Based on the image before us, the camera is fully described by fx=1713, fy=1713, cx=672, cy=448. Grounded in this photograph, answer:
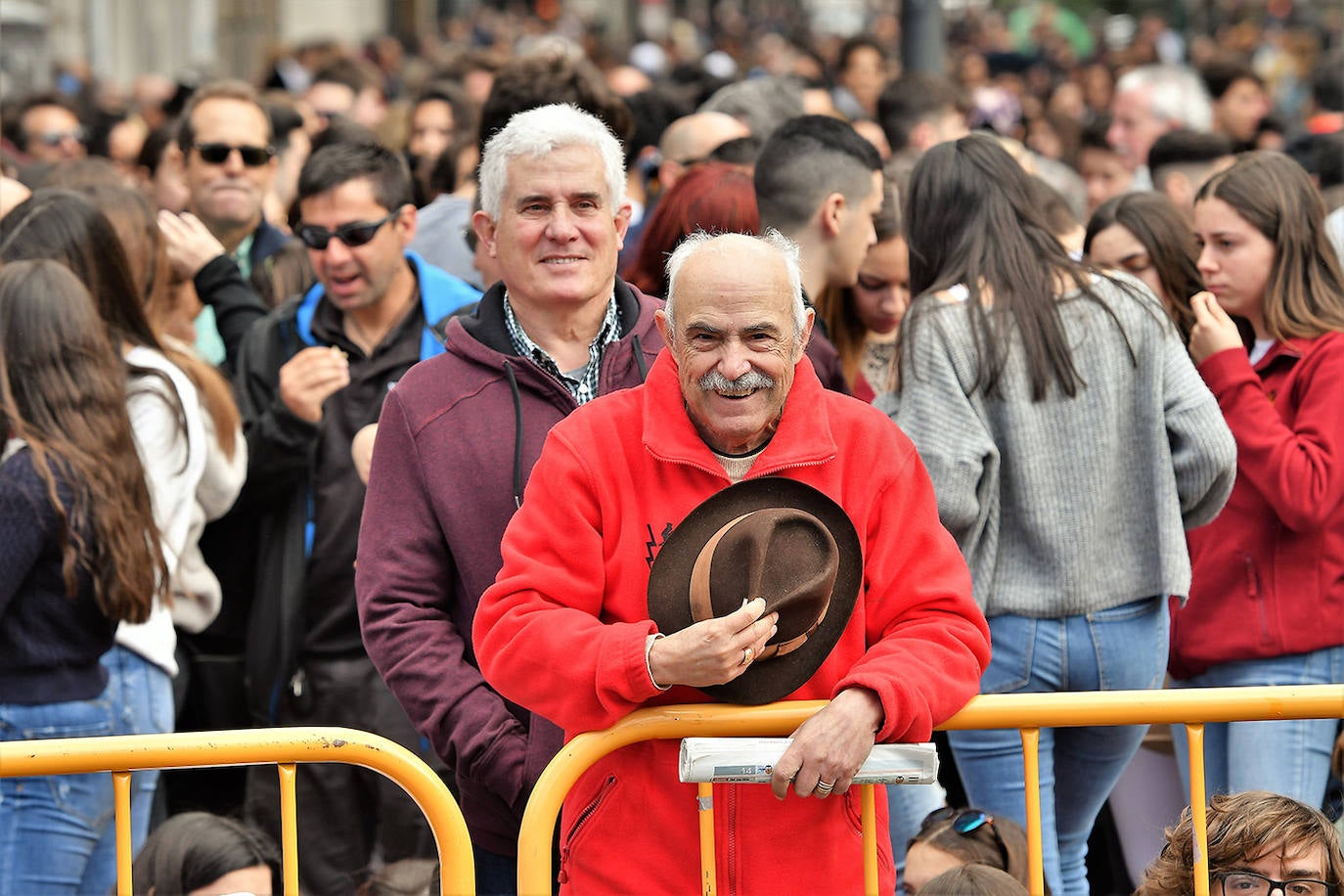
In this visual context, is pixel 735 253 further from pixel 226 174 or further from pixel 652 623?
pixel 226 174

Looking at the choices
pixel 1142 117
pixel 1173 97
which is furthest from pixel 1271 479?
pixel 1173 97

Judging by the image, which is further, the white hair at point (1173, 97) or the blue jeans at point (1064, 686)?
the white hair at point (1173, 97)

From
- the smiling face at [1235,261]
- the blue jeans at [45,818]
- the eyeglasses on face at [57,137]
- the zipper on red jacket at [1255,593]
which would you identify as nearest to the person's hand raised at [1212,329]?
the smiling face at [1235,261]

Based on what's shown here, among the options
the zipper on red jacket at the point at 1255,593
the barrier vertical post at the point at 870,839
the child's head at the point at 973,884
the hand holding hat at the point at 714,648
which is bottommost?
the child's head at the point at 973,884

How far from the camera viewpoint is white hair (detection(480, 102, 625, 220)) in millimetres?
3590

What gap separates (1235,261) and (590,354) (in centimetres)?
197

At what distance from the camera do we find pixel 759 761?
9.00ft

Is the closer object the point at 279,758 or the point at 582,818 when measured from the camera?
the point at 279,758

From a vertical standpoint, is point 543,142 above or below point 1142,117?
below

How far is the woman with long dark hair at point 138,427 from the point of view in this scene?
14.3 feet

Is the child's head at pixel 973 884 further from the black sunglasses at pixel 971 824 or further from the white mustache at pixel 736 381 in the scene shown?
the white mustache at pixel 736 381

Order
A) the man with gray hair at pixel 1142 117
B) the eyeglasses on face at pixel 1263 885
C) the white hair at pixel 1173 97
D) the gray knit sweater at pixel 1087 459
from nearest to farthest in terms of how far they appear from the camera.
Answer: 1. the eyeglasses on face at pixel 1263 885
2. the gray knit sweater at pixel 1087 459
3. the man with gray hair at pixel 1142 117
4. the white hair at pixel 1173 97

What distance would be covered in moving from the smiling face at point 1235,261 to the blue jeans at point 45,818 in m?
3.17

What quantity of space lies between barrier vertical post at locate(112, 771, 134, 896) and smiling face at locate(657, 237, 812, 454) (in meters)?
1.16
